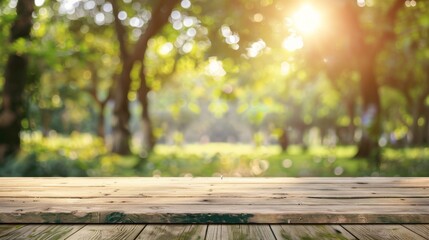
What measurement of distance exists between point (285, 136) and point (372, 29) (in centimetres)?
1872

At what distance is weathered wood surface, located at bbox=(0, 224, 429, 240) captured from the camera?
130 inches

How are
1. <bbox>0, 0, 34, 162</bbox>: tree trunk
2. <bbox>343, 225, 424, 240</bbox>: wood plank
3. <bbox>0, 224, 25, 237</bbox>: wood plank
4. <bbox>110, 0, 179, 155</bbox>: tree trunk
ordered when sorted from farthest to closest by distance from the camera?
<bbox>110, 0, 179, 155</bbox>: tree trunk → <bbox>0, 0, 34, 162</bbox>: tree trunk → <bbox>0, 224, 25, 237</bbox>: wood plank → <bbox>343, 225, 424, 240</bbox>: wood plank

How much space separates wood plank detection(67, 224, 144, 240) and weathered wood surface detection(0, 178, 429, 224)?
58 millimetres

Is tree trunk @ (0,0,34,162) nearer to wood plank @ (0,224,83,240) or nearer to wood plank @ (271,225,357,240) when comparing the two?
wood plank @ (0,224,83,240)

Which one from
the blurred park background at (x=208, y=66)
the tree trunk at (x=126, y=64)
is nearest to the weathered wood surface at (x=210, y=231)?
the blurred park background at (x=208, y=66)

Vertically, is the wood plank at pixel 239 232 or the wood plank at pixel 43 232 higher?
the wood plank at pixel 43 232

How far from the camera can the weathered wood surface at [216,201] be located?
3.46 m

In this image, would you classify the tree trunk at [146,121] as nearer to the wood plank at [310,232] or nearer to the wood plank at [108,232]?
the wood plank at [108,232]

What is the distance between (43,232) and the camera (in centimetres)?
344

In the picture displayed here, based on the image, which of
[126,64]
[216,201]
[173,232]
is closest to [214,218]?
[173,232]

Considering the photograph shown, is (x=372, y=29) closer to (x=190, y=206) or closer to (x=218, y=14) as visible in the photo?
(x=218, y=14)

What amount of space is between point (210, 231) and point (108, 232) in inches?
25.2

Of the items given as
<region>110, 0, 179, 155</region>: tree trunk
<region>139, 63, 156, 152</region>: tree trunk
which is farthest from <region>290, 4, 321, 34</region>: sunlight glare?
<region>139, 63, 156, 152</region>: tree trunk

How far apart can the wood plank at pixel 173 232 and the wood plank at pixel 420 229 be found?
1.32 m
